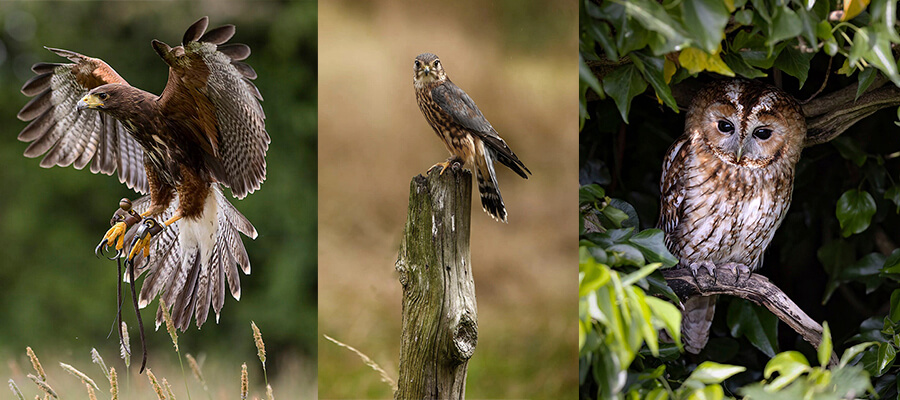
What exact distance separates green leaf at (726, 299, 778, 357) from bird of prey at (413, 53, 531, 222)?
91 centimetres

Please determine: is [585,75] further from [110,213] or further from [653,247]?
[110,213]

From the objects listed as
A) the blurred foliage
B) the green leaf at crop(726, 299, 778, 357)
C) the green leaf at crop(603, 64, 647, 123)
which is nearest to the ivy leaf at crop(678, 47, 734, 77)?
the blurred foliage

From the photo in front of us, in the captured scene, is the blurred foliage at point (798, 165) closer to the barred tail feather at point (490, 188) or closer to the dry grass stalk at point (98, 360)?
the barred tail feather at point (490, 188)

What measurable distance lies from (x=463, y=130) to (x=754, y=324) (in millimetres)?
1064

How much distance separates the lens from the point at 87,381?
4.54ft

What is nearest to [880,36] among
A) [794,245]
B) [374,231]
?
[374,231]

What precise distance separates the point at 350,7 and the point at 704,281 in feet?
3.38

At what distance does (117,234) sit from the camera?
1.38m

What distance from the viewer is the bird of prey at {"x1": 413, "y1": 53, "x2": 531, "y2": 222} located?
1204 millimetres

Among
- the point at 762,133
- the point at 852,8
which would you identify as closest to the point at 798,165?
the point at 762,133

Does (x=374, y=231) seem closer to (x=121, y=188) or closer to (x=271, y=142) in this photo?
(x=271, y=142)

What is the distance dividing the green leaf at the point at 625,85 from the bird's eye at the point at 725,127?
1.33 feet

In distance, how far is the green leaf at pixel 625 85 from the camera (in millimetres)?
1290

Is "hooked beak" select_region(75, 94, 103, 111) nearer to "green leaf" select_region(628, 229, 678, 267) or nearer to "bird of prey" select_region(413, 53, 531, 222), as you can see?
"bird of prey" select_region(413, 53, 531, 222)
